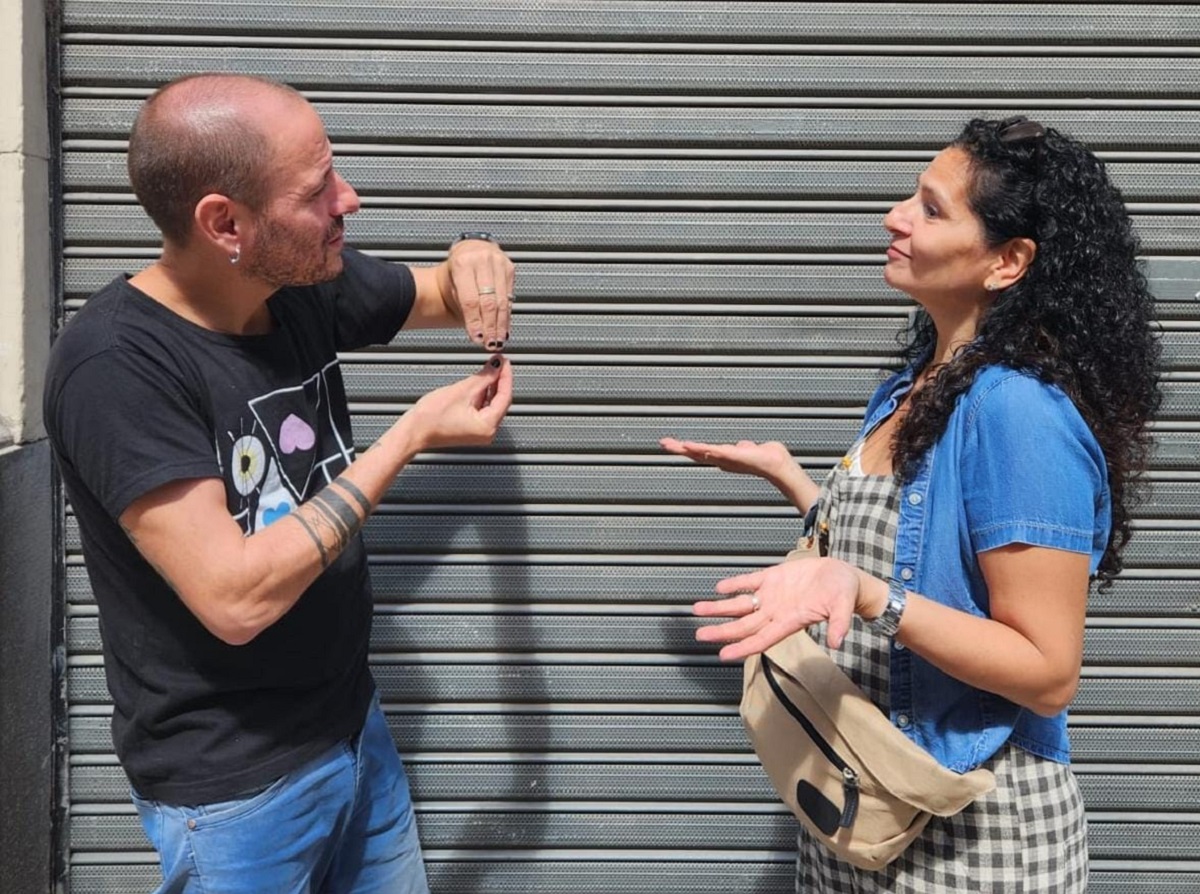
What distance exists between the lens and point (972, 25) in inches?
121

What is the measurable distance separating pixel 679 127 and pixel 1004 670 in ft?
6.02

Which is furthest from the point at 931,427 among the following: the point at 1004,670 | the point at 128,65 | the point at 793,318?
the point at 128,65

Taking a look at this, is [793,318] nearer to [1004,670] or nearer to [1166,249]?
[1166,249]

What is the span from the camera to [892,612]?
1.87m

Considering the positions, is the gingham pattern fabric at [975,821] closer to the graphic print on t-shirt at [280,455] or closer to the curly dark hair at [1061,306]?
the curly dark hair at [1061,306]

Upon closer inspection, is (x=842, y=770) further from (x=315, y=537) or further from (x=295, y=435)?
(x=295, y=435)

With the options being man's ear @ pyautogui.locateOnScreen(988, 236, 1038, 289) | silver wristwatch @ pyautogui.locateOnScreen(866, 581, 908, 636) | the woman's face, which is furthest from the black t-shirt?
man's ear @ pyautogui.locateOnScreen(988, 236, 1038, 289)

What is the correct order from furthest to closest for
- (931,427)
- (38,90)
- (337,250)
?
1. (38,90)
2. (337,250)
3. (931,427)

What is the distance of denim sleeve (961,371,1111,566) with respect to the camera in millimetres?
1871

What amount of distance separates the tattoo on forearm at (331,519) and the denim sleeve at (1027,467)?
1116 millimetres

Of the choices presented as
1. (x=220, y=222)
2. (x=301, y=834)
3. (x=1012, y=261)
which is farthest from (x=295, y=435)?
(x=1012, y=261)

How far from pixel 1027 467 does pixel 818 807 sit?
76 centimetres

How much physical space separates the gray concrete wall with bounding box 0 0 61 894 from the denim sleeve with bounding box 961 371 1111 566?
7.92ft

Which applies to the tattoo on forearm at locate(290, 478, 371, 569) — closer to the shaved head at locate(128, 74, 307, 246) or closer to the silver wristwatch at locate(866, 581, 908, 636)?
the shaved head at locate(128, 74, 307, 246)
